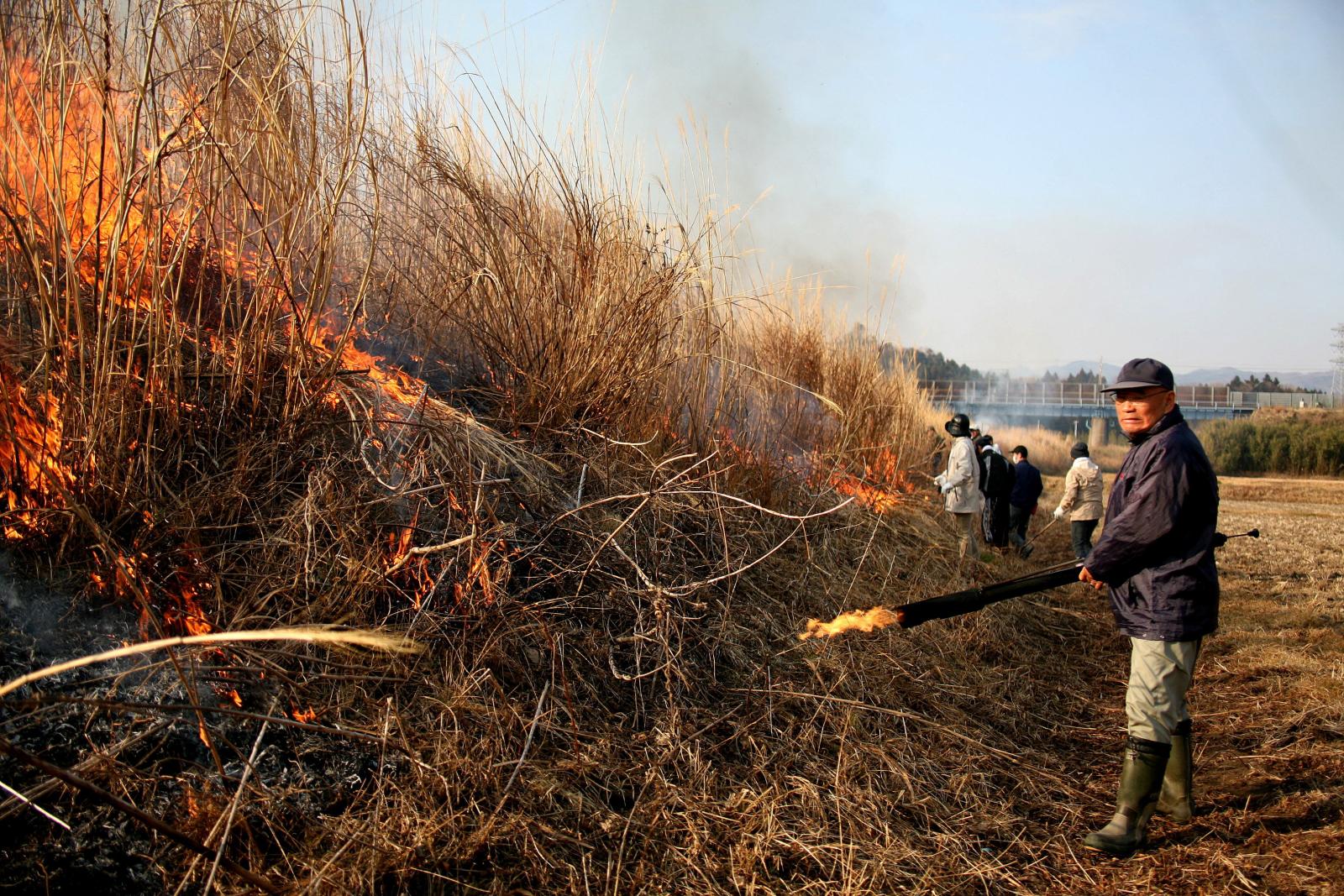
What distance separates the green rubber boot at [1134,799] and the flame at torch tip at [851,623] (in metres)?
1.37

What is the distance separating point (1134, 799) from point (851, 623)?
1585 mm

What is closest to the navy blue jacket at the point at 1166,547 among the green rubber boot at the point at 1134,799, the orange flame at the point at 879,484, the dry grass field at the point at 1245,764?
the green rubber boot at the point at 1134,799

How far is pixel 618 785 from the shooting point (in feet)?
8.99

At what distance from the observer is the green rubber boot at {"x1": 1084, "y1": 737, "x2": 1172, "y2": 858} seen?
287 cm

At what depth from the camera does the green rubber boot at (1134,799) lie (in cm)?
287

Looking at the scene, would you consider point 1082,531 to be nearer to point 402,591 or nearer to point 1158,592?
point 1158,592

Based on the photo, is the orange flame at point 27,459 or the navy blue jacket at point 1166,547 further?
the navy blue jacket at point 1166,547

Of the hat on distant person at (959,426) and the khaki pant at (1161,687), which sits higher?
the hat on distant person at (959,426)

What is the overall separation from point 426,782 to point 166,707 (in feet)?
3.21

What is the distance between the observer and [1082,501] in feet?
26.4

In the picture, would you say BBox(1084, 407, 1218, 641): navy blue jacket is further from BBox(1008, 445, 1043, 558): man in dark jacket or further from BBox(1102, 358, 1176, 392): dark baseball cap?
BBox(1008, 445, 1043, 558): man in dark jacket

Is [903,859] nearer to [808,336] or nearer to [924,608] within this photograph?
[924,608]

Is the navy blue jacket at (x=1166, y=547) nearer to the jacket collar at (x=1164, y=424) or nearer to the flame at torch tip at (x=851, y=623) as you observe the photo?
the jacket collar at (x=1164, y=424)

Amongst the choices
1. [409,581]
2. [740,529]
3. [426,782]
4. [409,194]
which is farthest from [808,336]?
[426,782]
